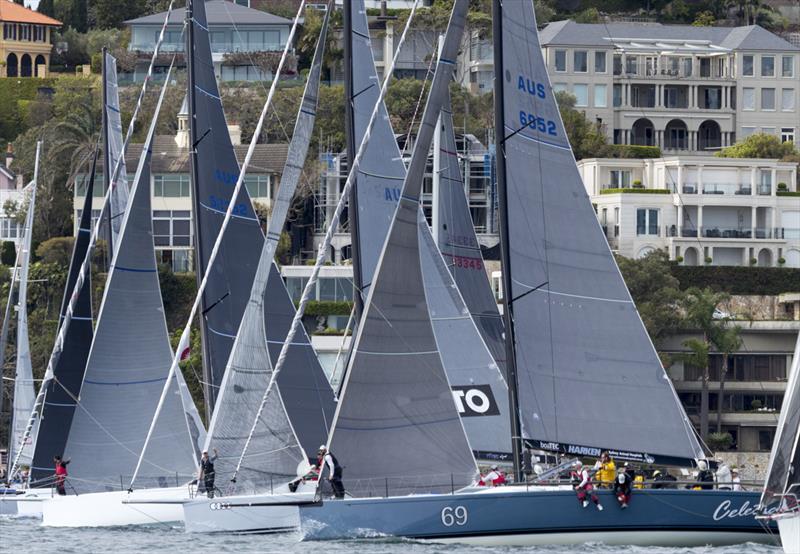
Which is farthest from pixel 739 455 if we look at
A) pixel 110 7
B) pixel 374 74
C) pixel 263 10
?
pixel 110 7

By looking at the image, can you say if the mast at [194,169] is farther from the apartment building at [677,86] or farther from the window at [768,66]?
the window at [768,66]

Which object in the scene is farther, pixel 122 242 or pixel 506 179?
pixel 122 242

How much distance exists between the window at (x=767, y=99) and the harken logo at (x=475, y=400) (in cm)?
8328

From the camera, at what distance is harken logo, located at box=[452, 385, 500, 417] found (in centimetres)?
3750

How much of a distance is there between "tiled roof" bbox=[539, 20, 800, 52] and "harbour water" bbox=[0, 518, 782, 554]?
78.2 m

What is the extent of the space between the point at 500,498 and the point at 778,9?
12421 cm

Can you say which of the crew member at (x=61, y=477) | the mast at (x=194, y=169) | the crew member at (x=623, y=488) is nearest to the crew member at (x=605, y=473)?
the crew member at (x=623, y=488)

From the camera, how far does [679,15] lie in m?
137

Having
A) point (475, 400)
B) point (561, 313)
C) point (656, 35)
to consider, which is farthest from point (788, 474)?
point (656, 35)

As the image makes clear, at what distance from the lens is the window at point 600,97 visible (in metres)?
116

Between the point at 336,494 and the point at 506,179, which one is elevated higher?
the point at 506,179

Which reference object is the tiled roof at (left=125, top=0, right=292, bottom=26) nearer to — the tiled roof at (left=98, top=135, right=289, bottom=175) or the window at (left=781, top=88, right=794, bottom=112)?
the tiled roof at (left=98, top=135, right=289, bottom=175)

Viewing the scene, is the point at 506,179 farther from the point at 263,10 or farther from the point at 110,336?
the point at 263,10

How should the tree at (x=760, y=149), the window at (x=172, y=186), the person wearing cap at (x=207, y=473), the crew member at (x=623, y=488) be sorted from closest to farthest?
1. the crew member at (x=623, y=488)
2. the person wearing cap at (x=207, y=473)
3. the window at (x=172, y=186)
4. the tree at (x=760, y=149)
